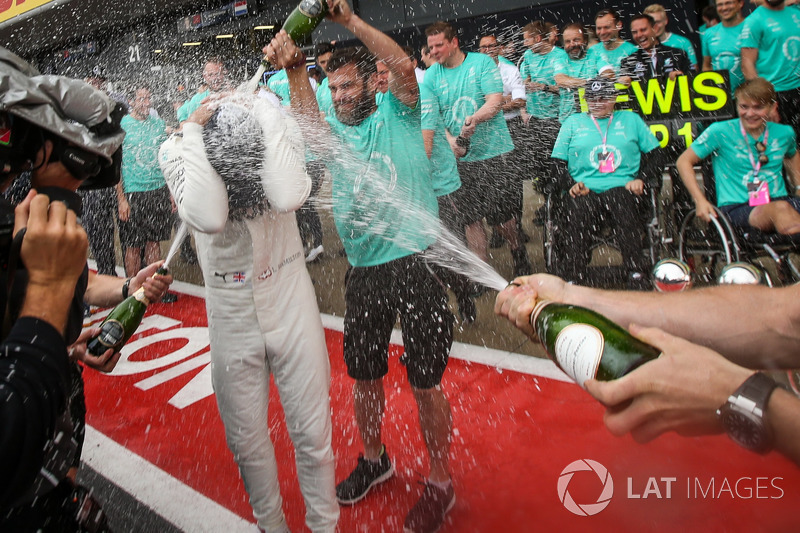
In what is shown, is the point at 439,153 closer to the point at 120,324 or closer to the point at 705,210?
the point at 705,210

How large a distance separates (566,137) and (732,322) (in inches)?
132

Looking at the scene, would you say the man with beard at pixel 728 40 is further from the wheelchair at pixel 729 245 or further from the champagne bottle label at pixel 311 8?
the champagne bottle label at pixel 311 8

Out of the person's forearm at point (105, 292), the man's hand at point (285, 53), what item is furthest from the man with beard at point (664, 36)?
the person's forearm at point (105, 292)

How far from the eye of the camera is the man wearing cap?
4578mm

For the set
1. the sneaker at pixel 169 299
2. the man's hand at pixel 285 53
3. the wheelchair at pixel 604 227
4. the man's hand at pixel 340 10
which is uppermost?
the man's hand at pixel 340 10

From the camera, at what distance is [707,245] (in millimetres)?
4344

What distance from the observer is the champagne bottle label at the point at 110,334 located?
6.73 ft

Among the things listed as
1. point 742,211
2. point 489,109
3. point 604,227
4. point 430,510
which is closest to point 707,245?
point 742,211

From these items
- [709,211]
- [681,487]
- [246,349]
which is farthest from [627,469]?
[709,211]

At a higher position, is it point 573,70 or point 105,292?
point 105,292

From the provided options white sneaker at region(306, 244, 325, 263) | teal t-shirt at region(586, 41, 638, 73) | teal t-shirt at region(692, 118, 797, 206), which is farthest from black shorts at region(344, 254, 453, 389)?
white sneaker at region(306, 244, 325, 263)

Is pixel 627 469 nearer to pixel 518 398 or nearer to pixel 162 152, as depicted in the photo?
pixel 518 398

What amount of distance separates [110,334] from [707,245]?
3.95 m

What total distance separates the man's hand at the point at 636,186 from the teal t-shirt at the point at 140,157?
4.30 m
